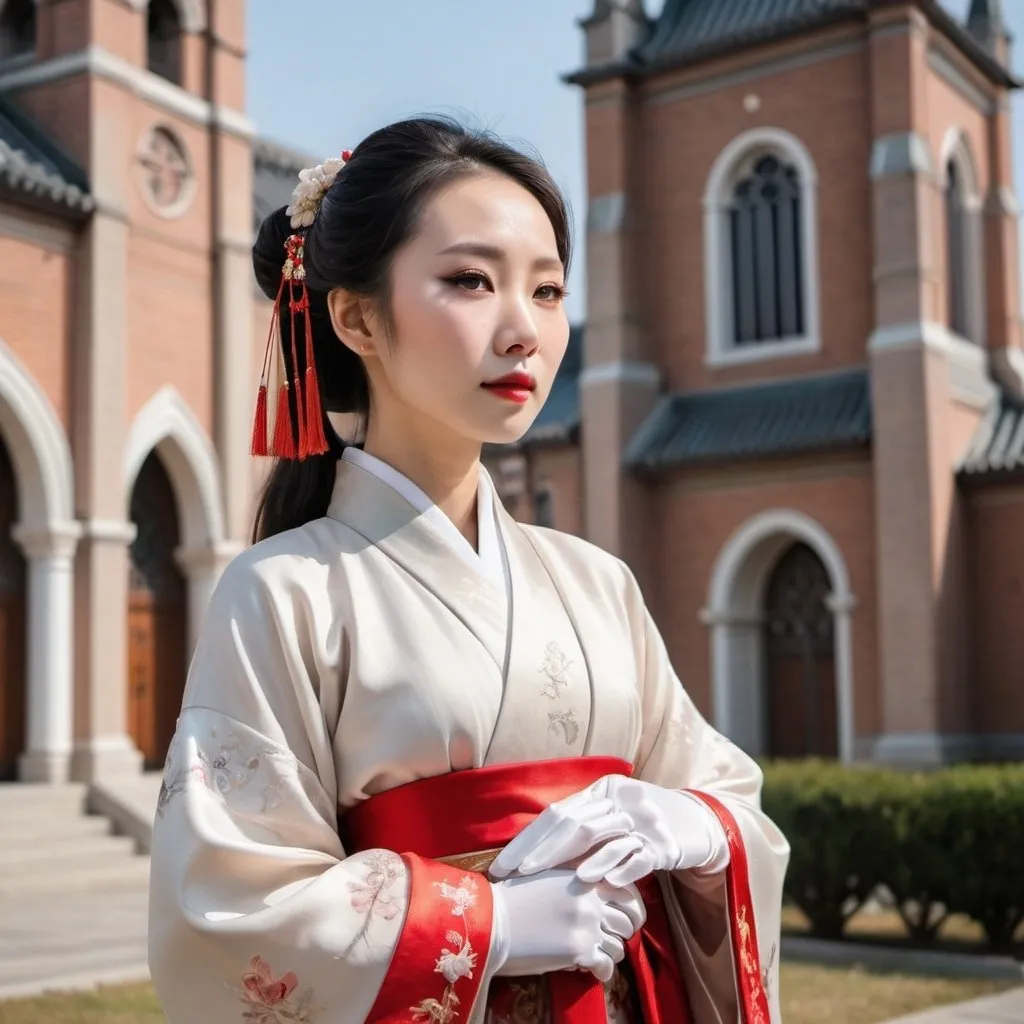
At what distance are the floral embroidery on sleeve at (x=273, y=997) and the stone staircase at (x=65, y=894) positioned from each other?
5563mm

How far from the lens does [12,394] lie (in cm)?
1391

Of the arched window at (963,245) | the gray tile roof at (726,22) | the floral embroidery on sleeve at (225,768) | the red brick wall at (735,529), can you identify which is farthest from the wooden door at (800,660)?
the floral embroidery on sleeve at (225,768)

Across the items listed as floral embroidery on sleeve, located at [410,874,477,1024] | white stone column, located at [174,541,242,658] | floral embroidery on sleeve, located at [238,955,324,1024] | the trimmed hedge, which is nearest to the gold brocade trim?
floral embroidery on sleeve, located at [410,874,477,1024]

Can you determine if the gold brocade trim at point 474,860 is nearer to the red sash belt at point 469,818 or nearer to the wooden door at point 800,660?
the red sash belt at point 469,818

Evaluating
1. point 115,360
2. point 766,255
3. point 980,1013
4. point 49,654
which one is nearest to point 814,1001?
point 980,1013

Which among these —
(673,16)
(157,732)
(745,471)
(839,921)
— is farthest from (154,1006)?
(673,16)

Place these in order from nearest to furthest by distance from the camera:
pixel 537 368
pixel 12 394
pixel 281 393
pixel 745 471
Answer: pixel 537 368 → pixel 281 393 → pixel 12 394 → pixel 745 471

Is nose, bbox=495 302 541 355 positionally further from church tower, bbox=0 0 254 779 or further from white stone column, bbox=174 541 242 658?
white stone column, bbox=174 541 242 658

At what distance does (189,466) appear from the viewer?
16.0m

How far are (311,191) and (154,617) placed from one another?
14409 mm

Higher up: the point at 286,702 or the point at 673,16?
the point at 673,16

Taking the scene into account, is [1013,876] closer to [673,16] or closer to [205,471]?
[205,471]

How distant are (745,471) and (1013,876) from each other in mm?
11316

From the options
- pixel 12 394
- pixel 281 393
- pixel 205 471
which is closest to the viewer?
pixel 281 393
